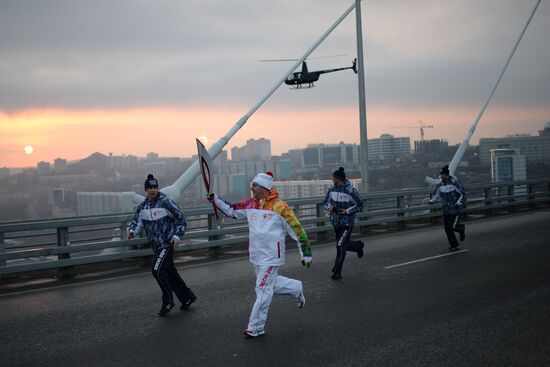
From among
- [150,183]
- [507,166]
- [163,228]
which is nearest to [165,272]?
[163,228]

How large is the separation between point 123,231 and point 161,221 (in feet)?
15.2

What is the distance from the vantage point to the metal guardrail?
36.7 feet

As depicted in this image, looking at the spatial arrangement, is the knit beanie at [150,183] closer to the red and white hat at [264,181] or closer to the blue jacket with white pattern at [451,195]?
the red and white hat at [264,181]

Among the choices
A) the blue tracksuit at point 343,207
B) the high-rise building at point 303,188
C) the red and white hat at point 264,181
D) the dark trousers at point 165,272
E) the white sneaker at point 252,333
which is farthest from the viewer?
the high-rise building at point 303,188

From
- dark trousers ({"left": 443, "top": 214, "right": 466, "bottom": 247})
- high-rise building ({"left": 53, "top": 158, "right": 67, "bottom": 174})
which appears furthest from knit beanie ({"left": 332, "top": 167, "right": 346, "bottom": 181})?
high-rise building ({"left": 53, "top": 158, "right": 67, "bottom": 174})

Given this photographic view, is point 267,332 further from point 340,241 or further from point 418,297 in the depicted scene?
point 340,241

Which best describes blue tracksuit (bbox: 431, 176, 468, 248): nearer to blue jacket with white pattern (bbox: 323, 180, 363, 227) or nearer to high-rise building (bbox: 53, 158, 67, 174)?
blue jacket with white pattern (bbox: 323, 180, 363, 227)

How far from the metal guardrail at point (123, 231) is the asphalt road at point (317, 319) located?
2.83 ft

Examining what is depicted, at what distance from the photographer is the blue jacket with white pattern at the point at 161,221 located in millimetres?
8219

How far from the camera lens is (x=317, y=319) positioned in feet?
25.1

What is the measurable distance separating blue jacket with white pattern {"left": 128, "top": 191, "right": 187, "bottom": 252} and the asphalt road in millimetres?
1003

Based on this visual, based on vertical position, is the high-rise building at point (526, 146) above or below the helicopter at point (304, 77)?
below

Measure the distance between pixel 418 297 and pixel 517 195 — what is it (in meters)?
17.8

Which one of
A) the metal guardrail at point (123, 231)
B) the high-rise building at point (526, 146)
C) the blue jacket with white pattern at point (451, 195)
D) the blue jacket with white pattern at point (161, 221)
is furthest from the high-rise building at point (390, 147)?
the blue jacket with white pattern at point (161, 221)
